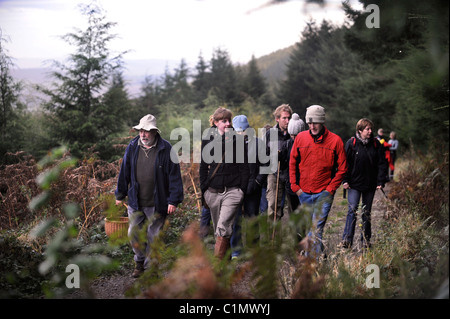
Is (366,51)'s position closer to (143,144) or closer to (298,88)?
(143,144)

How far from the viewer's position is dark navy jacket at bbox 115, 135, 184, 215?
532cm

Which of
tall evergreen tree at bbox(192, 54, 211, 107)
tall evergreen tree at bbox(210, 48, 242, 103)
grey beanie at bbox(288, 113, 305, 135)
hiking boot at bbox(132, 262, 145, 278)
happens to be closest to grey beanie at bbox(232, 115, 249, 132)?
grey beanie at bbox(288, 113, 305, 135)

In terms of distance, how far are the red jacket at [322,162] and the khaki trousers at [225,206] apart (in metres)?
0.93

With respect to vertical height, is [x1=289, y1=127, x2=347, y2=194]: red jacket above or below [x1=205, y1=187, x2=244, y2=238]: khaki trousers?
above

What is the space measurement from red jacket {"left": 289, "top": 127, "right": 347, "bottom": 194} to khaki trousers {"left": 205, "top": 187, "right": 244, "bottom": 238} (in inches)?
36.6

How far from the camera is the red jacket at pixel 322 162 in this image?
5398 mm

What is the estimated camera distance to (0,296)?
111 inches

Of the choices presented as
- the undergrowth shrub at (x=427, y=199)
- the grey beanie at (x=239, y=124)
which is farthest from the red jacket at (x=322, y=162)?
the undergrowth shrub at (x=427, y=199)

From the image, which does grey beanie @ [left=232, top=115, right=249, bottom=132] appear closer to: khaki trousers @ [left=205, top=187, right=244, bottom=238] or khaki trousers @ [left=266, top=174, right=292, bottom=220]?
khaki trousers @ [left=205, top=187, right=244, bottom=238]

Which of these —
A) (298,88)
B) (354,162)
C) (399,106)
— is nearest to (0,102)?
(354,162)

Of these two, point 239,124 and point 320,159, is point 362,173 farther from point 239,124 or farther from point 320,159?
point 239,124

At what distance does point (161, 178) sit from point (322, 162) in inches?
82.8

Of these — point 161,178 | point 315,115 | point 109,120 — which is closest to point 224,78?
point 109,120

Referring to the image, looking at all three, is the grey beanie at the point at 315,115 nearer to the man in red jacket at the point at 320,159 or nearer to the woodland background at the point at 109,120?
the man in red jacket at the point at 320,159
